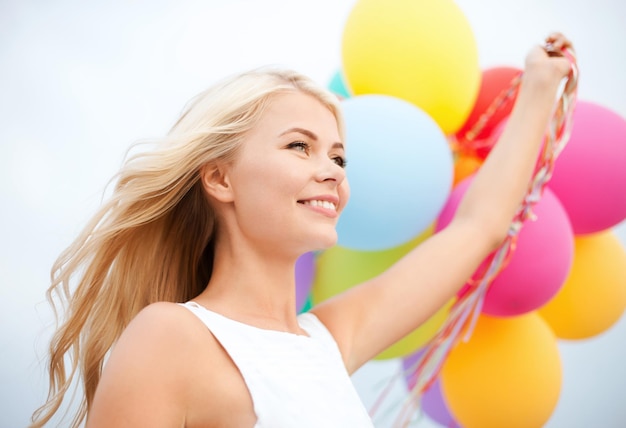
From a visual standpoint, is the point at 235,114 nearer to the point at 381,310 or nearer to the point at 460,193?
the point at 381,310

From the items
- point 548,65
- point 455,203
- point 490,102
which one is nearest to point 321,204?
point 455,203

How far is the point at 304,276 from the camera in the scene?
160 cm

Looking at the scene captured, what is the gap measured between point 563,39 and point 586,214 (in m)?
0.42

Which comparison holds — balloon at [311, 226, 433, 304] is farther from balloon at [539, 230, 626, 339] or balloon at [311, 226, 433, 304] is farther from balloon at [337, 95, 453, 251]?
balloon at [539, 230, 626, 339]

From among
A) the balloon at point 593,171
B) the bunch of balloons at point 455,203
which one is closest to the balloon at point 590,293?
the bunch of balloons at point 455,203

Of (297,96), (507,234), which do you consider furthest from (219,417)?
(507,234)

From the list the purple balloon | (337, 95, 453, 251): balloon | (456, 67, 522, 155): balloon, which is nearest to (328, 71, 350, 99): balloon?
(456, 67, 522, 155): balloon

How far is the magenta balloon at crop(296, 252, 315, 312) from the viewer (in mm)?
1582

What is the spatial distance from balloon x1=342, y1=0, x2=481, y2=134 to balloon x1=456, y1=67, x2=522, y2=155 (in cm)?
16

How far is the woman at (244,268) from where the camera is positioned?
0.94 m

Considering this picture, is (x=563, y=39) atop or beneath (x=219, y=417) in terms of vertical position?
atop

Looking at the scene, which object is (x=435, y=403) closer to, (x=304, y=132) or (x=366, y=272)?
(x=366, y=272)

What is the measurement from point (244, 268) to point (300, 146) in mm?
212

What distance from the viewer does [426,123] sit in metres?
1.38
